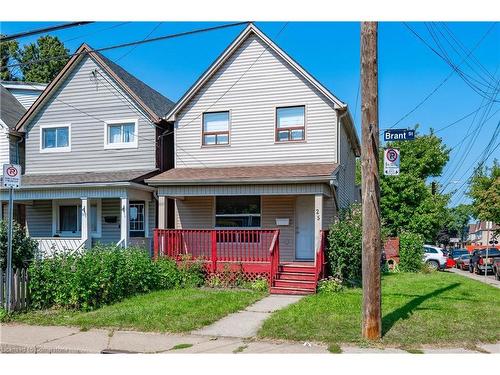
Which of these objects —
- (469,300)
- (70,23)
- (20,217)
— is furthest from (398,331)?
(20,217)

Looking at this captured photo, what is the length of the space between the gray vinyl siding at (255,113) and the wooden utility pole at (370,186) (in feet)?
25.7

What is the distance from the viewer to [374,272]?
7523mm

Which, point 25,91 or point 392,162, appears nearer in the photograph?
point 392,162

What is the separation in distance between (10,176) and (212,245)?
6.19 meters

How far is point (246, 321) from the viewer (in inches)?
350

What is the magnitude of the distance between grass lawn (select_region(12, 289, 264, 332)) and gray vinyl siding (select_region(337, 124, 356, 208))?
7.21 meters

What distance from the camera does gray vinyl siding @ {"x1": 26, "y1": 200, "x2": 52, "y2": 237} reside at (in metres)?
18.6

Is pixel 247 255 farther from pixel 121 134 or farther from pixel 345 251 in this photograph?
pixel 121 134

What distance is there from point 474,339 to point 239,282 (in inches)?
281

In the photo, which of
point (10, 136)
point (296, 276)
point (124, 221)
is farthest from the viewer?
point (10, 136)

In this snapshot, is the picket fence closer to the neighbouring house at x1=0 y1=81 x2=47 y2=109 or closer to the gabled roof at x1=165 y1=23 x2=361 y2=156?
the gabled roof at x1=165 y1=23 x2=361 y2=156

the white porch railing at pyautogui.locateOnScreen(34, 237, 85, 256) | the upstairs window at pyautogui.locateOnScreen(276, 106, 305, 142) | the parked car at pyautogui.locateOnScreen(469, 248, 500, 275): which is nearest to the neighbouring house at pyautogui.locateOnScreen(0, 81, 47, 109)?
the white porch railing at pyautogui.locateOnScreen(34, 237, 85, 256)

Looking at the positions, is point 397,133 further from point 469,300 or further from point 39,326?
point 39,326

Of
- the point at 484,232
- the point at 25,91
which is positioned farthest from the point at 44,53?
the point at 484,232
